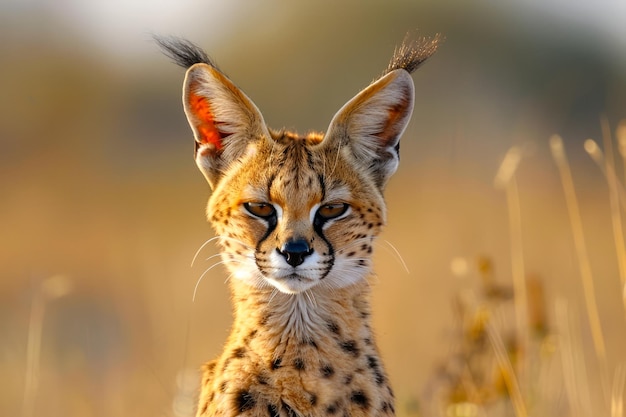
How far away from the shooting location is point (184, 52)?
200 inches

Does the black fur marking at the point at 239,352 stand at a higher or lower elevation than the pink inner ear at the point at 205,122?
lower

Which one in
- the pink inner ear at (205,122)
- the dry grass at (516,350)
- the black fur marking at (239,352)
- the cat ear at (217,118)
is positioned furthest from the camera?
the dry grass at (516,350)

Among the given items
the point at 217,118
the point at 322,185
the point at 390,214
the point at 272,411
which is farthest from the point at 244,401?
the point at 390,214

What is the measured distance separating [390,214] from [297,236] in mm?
7622

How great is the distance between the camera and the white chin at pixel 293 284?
4.48m

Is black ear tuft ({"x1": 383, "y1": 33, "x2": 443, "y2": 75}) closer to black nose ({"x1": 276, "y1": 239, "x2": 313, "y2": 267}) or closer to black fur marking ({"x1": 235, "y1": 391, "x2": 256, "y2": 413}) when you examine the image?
black nose ({"x1": 276, "y1": 239, "x2": 313, "y2": 267})

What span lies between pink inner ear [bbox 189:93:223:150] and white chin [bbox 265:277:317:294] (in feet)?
2.81

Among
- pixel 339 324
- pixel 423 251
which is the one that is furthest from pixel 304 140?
pixel 423 251

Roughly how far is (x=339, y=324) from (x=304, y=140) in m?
0.81

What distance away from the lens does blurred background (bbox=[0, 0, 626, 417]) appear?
6.28 m

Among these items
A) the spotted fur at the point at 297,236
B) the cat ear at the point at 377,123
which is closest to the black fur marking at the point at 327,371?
the spotted fur at the point at 297,236

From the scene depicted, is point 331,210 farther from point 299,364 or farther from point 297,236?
point 299,364

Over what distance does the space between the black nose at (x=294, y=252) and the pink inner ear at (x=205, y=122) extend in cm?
84

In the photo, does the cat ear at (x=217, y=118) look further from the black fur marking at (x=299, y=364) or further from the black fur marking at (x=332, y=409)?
the black fur marking at (x=332, y=409)
